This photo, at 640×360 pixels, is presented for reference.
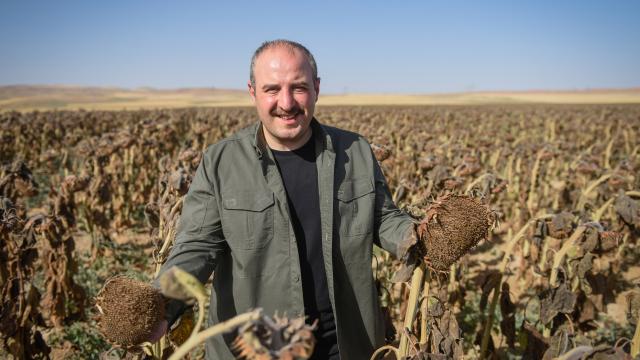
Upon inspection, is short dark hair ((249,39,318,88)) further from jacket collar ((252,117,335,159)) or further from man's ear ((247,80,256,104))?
jacket collar ((252,117,335,159))

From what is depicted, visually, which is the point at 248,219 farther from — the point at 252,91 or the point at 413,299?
the point at 413,299

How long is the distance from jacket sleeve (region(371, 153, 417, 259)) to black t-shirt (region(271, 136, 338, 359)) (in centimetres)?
32

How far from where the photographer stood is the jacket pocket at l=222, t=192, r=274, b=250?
207cm

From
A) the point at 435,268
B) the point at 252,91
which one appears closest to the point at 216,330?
the point at 435,268

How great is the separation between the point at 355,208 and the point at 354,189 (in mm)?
101

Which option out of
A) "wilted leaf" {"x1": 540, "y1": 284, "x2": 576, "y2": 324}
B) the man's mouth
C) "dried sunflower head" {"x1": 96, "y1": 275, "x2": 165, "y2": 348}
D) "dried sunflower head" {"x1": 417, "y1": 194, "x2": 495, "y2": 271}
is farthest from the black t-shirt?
"wilted leaf" {"x1": 540, "y1": 284, "x2": 576, "y2": 324}

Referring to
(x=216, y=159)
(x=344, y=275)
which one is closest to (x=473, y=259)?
(x=344, y=275)

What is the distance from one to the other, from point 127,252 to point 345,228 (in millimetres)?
5851

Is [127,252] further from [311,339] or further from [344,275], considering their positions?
[311,339]

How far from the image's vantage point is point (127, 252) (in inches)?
272

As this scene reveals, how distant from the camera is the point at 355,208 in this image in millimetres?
2203

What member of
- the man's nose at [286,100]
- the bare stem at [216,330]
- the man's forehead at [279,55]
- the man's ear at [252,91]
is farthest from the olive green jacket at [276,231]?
the bare stem at [216,330]

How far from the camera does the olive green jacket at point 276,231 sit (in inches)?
81.8

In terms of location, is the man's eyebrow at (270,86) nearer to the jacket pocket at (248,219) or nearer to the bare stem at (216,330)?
the jacket pocket at (248,219)
